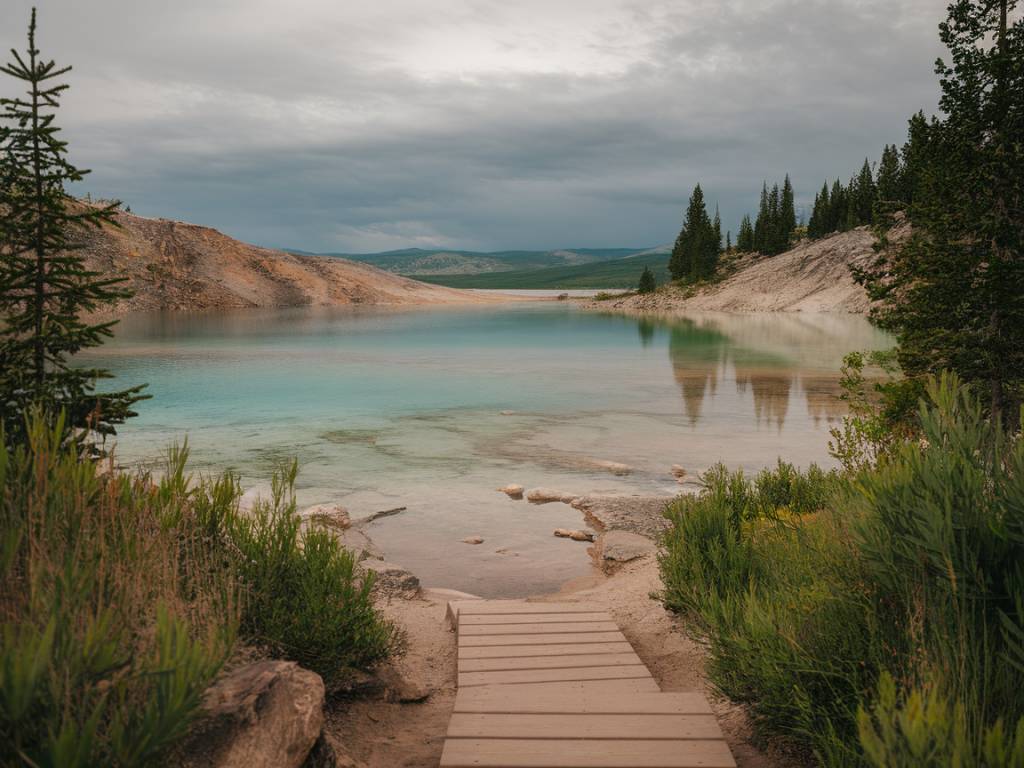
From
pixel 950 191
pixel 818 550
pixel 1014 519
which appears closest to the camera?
pixel 1014 519

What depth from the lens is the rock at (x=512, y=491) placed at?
13922 mm

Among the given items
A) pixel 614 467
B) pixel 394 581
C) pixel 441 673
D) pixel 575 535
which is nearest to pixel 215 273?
pixel 614 467

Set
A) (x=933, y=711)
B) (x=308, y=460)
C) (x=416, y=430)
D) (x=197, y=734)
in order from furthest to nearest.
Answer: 1. (x=416, y=430)
2. (x=308, y=460)
3. (x=197, y=734)
4. (x=933, y=711)

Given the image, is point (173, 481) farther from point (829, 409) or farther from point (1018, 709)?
point (829, 409)

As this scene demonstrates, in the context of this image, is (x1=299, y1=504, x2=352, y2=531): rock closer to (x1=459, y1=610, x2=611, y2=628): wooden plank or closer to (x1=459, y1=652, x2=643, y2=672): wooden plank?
(x1=459, y1=610, x2=611, y2=628): wooden plank

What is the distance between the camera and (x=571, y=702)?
4656 mm

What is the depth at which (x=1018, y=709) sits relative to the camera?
3.43m

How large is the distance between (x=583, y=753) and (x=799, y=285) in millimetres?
86017

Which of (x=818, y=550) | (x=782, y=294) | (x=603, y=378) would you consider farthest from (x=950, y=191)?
(x=782, y=294)

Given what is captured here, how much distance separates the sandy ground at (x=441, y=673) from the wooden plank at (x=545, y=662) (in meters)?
0.41

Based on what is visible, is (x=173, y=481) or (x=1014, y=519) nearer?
(x=1014, y=519)

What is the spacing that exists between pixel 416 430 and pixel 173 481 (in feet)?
49.9

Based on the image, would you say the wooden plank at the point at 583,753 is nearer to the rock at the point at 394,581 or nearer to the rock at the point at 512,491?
the rock at the point at 394,581

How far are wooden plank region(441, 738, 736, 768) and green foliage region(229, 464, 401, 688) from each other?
1.38 metres
